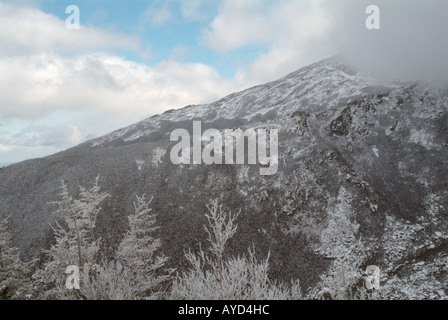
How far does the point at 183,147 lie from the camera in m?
42.6

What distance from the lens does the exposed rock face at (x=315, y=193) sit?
25.3m
